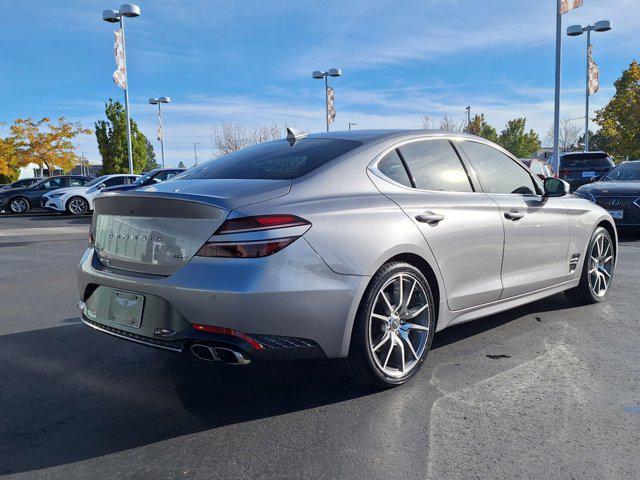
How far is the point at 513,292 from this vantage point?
4387mm

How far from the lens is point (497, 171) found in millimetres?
4535

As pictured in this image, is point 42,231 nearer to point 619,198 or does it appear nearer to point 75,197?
point 75,197

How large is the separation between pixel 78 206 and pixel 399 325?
19.5 meters

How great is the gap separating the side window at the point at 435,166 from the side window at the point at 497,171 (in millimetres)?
203

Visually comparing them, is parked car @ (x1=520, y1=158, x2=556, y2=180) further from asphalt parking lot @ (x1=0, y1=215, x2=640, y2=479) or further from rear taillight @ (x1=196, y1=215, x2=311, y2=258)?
rear taillight @ (x1=196, y1=215, x2=311, y2=258)

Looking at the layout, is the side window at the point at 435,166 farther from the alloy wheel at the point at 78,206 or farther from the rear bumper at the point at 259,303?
the alloy wheel at the point at 78,206

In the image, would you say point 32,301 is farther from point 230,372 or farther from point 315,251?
point 315,251

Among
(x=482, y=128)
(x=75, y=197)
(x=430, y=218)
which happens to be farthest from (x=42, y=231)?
(x=482, y=128)

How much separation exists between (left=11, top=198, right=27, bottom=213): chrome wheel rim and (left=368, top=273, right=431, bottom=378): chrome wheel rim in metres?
23.4

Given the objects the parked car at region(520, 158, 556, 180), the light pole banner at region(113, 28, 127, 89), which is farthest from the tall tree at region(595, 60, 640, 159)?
the light pole banner at region(113, 28, 127, 89)

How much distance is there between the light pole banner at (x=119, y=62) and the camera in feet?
82.3

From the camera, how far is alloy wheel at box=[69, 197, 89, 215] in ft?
67.6

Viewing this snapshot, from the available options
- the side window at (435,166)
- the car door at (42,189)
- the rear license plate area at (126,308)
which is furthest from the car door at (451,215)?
the car door at (42,189)

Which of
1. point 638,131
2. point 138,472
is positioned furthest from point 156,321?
point 638,131
